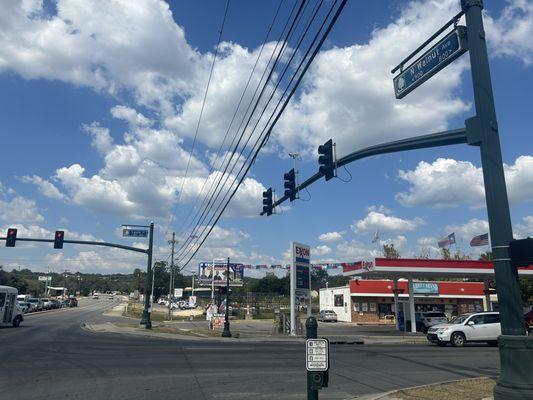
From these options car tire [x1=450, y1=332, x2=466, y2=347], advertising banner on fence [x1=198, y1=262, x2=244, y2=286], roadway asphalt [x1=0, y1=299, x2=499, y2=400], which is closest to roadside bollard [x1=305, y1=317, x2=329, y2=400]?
roadway asphalt [x1=0, y1=299, x2=499, y2=400]

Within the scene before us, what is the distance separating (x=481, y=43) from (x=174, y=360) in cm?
1304

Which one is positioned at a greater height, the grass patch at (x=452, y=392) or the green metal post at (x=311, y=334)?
the green metal post at (x=311, y=334)

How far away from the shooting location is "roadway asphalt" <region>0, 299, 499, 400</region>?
11242 mm

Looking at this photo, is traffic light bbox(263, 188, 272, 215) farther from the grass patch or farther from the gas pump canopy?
the gas pump canopy

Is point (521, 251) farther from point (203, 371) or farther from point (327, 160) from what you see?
point (203, 371)

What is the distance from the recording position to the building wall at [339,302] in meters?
59.3

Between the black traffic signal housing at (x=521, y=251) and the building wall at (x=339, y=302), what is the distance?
2023 inches

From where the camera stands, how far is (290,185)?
61.0ft

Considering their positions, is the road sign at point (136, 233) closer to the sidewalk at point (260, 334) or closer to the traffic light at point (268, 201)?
the sidewalk at point (260, 334)

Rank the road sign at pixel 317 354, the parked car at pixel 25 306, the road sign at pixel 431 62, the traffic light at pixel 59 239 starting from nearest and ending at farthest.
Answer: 1. the road sign at pixel 317 354
2. the road sign at pixel 431 62
3. the traffic light at pixel 59 239
4. the parked car at pixel 25 306

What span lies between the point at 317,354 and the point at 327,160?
376 inches

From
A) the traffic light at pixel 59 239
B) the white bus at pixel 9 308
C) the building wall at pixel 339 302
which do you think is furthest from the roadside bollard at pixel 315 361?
the building wall at pixel 339 302

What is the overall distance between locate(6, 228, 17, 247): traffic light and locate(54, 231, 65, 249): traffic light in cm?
242

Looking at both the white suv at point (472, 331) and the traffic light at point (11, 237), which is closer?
the white suv at point (472, 331)
